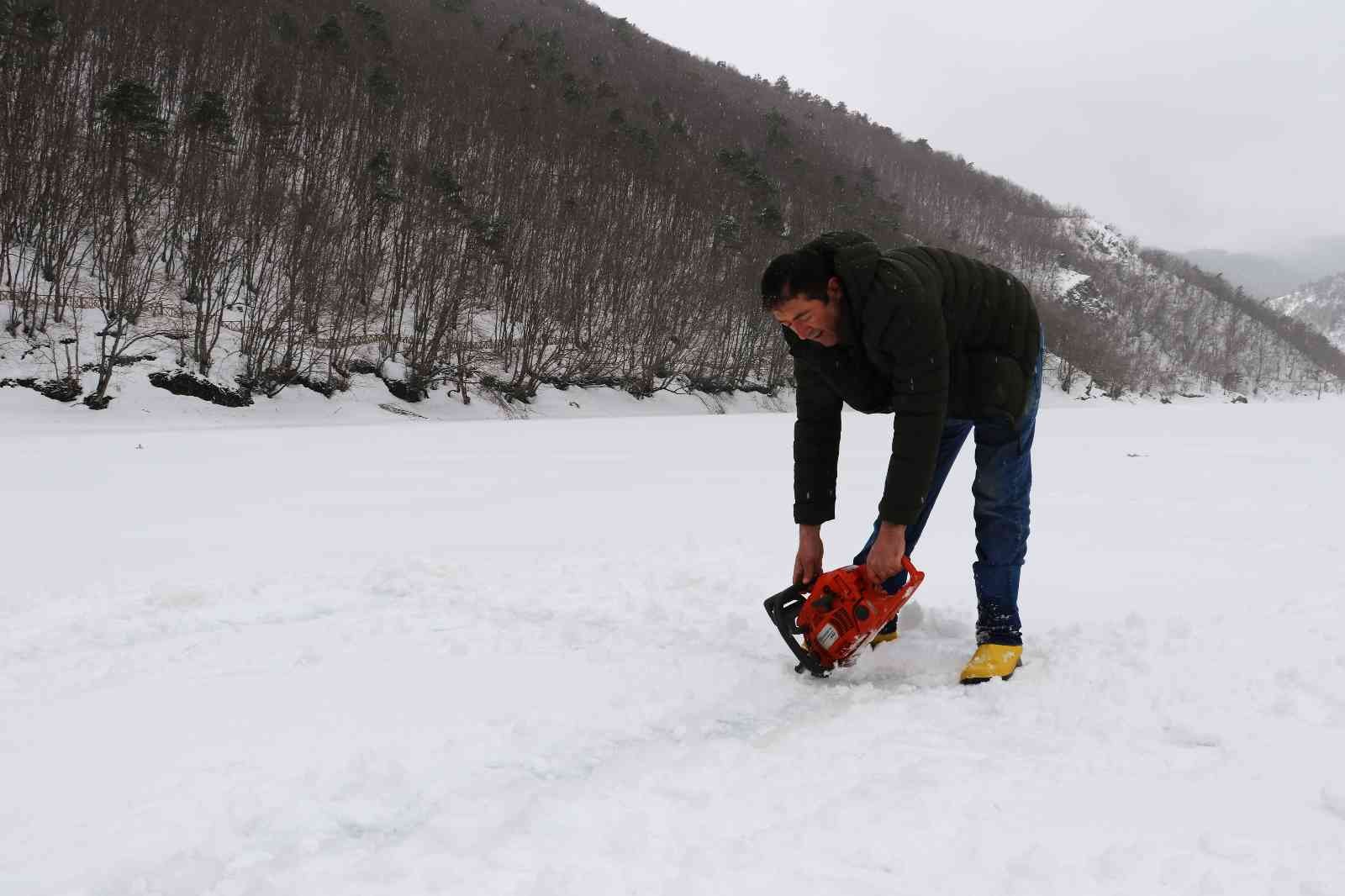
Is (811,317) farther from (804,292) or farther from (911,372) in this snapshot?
(911,372)

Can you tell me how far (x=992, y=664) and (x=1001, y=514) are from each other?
49 cm

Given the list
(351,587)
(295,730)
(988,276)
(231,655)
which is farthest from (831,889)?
(351,587)

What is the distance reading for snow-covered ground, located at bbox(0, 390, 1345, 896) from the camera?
1.51m

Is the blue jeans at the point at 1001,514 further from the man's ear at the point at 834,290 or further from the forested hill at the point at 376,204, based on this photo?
the forested hill at the point at 376,204

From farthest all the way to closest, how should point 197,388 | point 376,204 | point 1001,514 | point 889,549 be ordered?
point 376,204
point 197,388
point 1001,514
point 889,549

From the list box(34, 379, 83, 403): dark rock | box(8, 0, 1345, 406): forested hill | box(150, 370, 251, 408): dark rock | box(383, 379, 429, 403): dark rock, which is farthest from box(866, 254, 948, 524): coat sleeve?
box(383, 379, 429, 403): dark rock

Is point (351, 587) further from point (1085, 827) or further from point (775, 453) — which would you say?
point (775, 453)

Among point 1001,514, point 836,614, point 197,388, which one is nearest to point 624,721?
point 836,614

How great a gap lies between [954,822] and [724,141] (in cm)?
3992

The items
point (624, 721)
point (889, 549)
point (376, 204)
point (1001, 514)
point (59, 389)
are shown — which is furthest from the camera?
point (376, 204)

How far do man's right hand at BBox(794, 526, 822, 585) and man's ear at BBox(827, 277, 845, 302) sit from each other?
800mm

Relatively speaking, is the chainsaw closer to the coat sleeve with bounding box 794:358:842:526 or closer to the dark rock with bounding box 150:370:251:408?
the coat sleeve with bounding box 794:358:842:526

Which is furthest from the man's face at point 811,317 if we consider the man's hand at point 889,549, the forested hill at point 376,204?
the forested hill at point 376,204

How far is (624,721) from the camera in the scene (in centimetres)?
215
